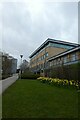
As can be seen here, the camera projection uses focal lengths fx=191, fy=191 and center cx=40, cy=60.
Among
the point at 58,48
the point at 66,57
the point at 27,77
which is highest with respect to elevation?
the point at 58,48

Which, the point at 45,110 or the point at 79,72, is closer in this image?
the point at 45,110

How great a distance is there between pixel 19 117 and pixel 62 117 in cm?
138

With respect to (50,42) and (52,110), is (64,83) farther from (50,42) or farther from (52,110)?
(50,42)

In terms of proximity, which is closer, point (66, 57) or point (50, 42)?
point (66, 57)

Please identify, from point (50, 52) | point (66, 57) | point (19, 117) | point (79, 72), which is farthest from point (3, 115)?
point (50, 52)

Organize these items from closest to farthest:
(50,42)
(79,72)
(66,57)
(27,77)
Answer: (79,72), (66,57), (27,77), (50,42)

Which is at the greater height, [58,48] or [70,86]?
[58,48]

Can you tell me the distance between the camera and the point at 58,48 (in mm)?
58688

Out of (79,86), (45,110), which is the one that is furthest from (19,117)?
(79,86)

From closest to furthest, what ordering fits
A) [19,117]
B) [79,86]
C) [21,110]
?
[19,117] → [21,110] → [79,86]

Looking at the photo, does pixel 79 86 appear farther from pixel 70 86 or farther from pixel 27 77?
pixel 27 77

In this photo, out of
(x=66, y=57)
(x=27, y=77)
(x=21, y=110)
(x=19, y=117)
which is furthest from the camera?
(x=27, y=77)

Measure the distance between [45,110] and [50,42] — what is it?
51.3 meters

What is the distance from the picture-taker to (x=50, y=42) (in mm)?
57875
